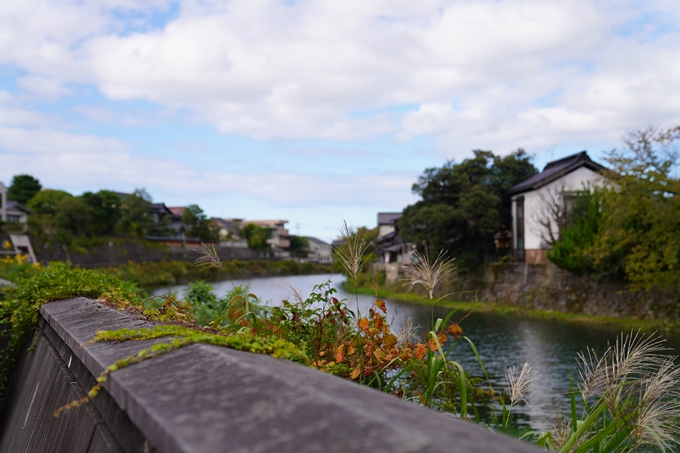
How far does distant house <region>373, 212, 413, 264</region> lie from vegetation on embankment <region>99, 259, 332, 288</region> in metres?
5.44

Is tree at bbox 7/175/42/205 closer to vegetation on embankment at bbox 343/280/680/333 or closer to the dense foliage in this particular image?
vegetation on embankment at bbox 343/280/680/333

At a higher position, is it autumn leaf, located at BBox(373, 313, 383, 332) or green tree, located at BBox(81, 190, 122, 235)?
green tree, located at BBox(81, 190, 122, 235)

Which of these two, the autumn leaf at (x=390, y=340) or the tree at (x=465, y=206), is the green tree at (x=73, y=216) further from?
the autumn leaf at (x=390, y=340)

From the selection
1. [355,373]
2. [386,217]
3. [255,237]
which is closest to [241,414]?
[355,373]

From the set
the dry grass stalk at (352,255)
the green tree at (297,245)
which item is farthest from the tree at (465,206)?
the green tree at (297,245)

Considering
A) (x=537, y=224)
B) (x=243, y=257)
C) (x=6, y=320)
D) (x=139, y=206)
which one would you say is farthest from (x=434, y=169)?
(x=243, y=257)

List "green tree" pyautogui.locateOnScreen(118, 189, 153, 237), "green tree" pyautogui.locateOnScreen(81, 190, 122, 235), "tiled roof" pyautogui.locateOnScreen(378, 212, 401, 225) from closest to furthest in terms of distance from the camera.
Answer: "green tree" pyautogui.locateOnScreen(81, 190, 122, 235) → "green tree" pyautogui.locateOnScreen(118, 189, 153, 237) → "tiled roof" pyautogui.locateOnScreen(378, 212, 401, 225)

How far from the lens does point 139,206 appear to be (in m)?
59.7

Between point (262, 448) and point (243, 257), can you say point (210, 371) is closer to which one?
point (262, 448)

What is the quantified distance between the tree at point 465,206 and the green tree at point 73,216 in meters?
28.8

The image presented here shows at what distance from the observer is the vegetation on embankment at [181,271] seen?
41.9m

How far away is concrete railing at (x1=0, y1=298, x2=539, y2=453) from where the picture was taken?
1034 mm

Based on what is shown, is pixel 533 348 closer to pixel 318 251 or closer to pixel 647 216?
pixel 647 216

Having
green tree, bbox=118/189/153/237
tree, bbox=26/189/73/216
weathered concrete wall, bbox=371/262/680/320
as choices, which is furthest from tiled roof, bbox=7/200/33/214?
weathered concrete wall, bbox=371/262/680/320
